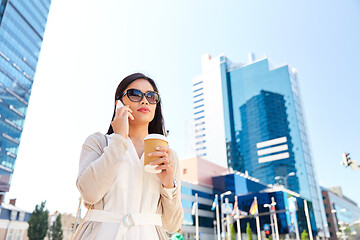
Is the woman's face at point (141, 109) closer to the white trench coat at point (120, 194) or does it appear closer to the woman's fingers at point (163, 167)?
the white trench coat at point (120, 194)

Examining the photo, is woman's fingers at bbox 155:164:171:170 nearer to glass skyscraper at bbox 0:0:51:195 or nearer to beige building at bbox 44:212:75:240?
beige building at bbox 44:212:75:240

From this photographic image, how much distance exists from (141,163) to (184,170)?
6331cm

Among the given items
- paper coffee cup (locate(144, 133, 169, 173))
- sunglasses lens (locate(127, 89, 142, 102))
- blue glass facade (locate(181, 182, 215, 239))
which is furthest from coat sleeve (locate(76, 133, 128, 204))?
blue glass facade (locate(181, 182, 215, 239))

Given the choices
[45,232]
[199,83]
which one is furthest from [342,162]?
[199,83]

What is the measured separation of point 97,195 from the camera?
1488 mm

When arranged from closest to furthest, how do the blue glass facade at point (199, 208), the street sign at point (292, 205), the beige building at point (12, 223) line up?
the beige building at point (12, 223) < the street sign at point (292, 205) < the blue glass facade at point (199, 208)

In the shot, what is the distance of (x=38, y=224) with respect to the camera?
3003 centimetres

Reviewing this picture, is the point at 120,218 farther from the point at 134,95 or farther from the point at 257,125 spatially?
the point at 257,125

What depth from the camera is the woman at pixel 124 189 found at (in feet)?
4.82

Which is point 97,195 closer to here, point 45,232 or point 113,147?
point 113,147

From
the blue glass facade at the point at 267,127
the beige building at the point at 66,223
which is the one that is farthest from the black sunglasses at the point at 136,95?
the blue glass facade at the point at 267,127

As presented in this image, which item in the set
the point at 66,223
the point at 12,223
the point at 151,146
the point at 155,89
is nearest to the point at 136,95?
the point at 155,89

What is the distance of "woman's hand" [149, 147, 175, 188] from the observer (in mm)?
1482

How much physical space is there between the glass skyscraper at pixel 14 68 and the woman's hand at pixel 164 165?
63269 mm
